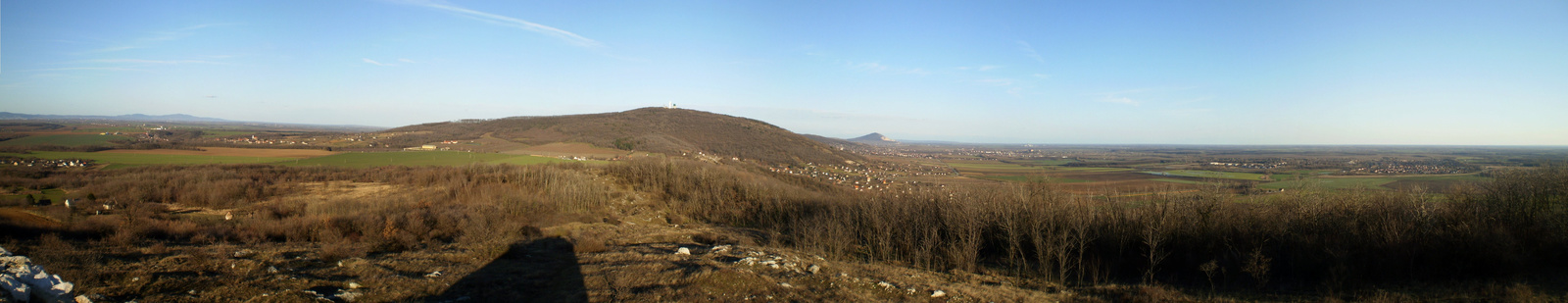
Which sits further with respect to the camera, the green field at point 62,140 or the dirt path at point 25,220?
the green field at point 62,140

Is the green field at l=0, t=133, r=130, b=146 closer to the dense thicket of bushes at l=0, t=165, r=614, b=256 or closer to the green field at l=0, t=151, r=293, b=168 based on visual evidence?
the green field at l=0, t=151, r=293, b=168

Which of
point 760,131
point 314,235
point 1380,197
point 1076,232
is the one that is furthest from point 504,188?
point 760,131

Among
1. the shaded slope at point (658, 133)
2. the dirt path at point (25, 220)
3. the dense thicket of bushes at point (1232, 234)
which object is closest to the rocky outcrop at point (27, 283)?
the dirt path at point (25, 220)

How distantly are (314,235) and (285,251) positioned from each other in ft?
7.53

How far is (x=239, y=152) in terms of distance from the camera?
2836 centimetres

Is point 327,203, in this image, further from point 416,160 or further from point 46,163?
point 416,160

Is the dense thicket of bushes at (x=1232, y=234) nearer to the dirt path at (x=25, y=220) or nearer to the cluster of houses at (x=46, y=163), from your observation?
the dirt path at (x=25, y=220)

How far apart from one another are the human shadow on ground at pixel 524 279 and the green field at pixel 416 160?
18.4 meters

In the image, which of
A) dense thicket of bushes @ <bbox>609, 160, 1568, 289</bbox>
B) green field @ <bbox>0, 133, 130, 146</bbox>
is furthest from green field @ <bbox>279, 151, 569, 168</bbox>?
dense thicket of bushes @ <bbox>609, 160, 1568, 289</bbox>

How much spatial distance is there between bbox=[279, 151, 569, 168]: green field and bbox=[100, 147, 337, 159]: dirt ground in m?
2.46

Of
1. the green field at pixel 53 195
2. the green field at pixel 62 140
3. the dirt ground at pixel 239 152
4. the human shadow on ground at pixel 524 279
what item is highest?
the green field at pixel 62 140

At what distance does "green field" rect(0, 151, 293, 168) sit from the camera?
20172mm

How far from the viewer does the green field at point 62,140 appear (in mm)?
23127

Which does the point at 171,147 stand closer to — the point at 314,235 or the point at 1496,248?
the point at 314,235
